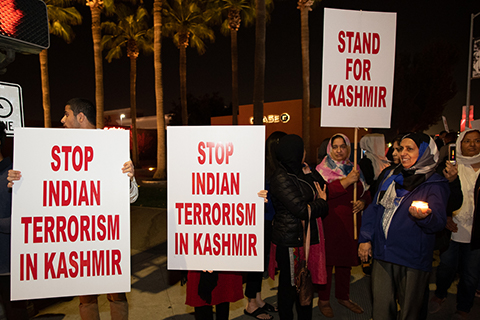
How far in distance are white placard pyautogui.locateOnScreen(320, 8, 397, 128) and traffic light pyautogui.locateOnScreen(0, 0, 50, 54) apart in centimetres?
253

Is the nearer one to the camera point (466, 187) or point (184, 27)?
point (466, 187)

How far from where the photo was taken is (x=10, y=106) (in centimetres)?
241

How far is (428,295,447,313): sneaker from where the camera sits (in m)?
3.64

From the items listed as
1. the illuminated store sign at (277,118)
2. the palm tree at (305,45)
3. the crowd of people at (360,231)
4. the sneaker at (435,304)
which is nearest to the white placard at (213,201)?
the crowd of people at (360,231)

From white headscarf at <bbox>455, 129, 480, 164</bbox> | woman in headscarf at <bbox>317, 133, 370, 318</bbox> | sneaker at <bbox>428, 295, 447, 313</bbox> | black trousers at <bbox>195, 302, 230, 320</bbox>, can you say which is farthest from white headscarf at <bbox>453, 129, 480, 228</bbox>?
black trousers at <bbox>195, 302, 230, 320</bbox>

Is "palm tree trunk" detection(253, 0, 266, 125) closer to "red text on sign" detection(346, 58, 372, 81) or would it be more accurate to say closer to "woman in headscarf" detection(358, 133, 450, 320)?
"red text on sign" detection(346, 58, 372, 81)

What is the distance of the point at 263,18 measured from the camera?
34.1ft

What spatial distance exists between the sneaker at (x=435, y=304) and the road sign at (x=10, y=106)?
478cm

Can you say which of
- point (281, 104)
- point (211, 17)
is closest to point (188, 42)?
point (211, 17)

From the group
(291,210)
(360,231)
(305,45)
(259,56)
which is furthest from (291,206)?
(305,45)

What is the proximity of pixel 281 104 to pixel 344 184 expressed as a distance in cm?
2719

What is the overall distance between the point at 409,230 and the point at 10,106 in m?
3.42

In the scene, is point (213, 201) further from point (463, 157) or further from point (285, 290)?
point (463, 157)

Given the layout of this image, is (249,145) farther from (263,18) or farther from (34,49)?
(263,18)
